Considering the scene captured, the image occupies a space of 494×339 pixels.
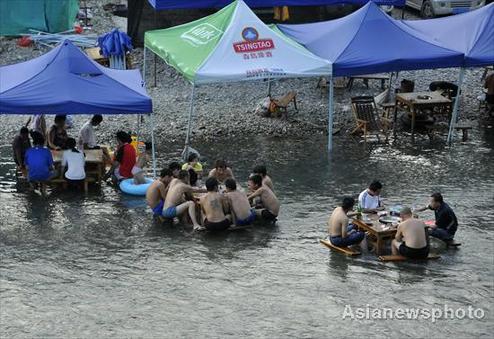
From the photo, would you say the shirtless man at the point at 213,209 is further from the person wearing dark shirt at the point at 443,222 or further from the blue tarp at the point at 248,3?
the blue tarp at the point at 248,3

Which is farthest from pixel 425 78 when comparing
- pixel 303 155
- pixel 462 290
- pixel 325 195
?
pixel 462 290

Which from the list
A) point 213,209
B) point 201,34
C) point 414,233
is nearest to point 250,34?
point 201,34

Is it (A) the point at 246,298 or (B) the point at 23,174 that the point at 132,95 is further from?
(A) the point at 246,298

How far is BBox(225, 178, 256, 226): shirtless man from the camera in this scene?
14281 millimetres

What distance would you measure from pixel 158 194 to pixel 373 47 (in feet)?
21.3

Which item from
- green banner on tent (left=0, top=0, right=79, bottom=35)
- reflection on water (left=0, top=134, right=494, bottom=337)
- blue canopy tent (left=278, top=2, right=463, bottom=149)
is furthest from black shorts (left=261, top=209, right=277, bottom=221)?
green banner on tent (left=0, top=0, right=79, bottom=35)

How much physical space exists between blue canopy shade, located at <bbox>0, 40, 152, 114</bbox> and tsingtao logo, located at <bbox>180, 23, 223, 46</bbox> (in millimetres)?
2036

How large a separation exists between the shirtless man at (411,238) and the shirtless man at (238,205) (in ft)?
8.32

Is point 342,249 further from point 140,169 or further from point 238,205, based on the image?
point 140,169

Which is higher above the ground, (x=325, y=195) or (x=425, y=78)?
(x=425, y=78)

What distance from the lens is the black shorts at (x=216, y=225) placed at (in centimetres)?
1413

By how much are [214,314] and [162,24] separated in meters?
16.0

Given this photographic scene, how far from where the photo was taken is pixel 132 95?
52.5 ft

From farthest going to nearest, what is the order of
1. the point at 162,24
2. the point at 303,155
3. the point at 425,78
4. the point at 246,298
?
the point at 162,24
the point at 425,78
the point at 303,155
the point at 246,298
